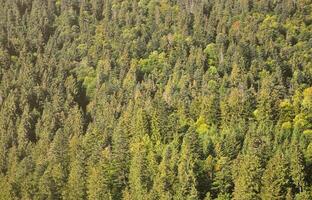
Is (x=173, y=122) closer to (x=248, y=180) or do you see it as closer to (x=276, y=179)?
(x=248, y=180)

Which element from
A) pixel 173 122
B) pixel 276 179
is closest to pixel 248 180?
pixel 276 179

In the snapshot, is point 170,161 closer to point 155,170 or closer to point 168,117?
point 155,170

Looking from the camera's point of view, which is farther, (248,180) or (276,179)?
(248,180)

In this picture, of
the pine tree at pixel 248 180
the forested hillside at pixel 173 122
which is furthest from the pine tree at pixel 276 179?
the pine tree at pixel 248 180

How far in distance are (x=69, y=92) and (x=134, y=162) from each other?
198 feet

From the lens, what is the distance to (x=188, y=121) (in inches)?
5817

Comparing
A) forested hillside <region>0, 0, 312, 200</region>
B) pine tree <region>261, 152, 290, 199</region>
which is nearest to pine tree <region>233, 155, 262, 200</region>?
forested hillside <region>0, 0, 312, 200</region>

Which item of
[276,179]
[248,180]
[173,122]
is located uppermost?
[276,179]

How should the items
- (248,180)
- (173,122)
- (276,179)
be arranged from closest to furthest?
(276,179)
(248,180)
(173,122)

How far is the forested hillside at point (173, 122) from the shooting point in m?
118

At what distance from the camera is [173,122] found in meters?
144

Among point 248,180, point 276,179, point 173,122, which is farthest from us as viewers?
point 173,122

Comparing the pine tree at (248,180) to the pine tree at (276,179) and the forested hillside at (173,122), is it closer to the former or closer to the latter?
the forested hillside at (173,122)

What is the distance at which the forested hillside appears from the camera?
11788 cm
